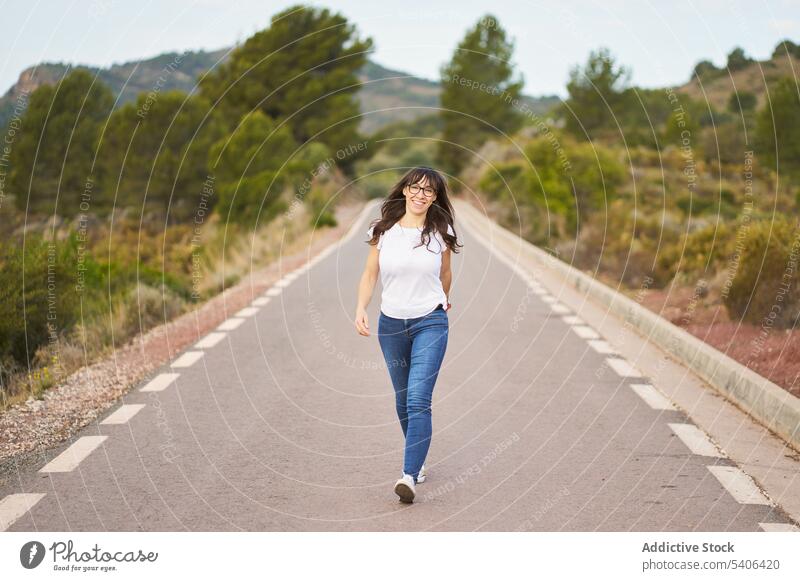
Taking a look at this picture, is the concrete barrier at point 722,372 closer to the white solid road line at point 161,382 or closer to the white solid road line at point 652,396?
the white solid road line at point 652,396

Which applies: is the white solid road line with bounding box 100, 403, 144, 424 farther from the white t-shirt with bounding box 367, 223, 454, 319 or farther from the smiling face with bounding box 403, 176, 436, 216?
the smiling face with bounding box 403, 176, 436, 216

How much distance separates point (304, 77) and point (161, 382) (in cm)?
5051

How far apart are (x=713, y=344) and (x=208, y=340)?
5561 millimetres

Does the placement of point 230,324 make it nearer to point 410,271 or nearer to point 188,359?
point 188,359

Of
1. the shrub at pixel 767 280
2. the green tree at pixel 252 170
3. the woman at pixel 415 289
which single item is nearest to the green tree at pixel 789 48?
the shrub at pixel 767 280

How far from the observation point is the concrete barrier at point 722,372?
25.0ft

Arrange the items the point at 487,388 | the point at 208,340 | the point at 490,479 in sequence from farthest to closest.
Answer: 1. the point at 208,340
2. the point at 487,388
3. the point at 490,479

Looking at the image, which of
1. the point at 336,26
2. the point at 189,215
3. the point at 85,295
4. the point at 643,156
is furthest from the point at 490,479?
the point at 643,156

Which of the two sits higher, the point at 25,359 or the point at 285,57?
the point at 285,57

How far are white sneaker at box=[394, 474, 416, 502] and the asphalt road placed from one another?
6 cm

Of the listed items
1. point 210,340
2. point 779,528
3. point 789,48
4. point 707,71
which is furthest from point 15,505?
point 707,71

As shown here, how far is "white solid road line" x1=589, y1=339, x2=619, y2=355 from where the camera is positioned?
11.5m
